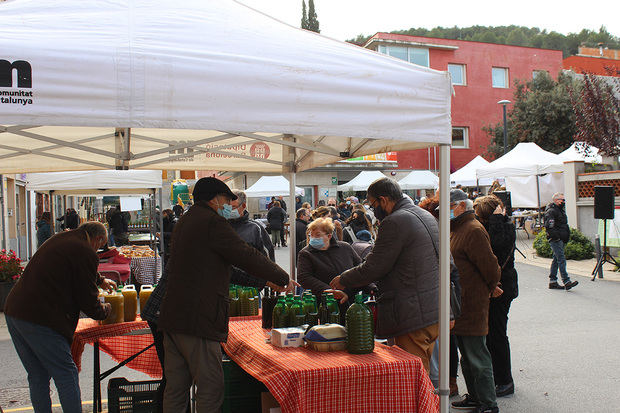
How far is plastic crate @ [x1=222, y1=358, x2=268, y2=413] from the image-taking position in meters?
4.05

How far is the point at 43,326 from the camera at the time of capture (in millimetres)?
3895

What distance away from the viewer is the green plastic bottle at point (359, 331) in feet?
11.9

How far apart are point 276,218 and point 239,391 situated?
18149mm

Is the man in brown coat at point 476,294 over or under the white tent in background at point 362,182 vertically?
under

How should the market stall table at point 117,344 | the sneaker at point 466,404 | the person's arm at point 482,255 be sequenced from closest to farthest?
1. the market stall table at point 117,344
2. the person's arm at point 482,255
3. the sneaker at point 466,404

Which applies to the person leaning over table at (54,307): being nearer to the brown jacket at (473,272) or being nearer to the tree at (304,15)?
the brown jacket at (473,272)

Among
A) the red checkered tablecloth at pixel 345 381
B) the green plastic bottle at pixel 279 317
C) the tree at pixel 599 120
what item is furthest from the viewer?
the tree at pixel 599 120

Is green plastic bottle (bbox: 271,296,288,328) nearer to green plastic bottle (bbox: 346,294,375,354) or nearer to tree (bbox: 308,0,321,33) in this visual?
green plastic bottle (bbox: 346,294,375,354)

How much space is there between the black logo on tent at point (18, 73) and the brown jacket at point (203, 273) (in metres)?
1.24

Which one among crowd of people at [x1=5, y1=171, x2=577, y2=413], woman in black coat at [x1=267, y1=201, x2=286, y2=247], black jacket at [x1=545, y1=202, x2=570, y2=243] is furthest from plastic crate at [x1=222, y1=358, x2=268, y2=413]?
woman in black coat at [x1=267, y1=201, x2=286, y2=247]

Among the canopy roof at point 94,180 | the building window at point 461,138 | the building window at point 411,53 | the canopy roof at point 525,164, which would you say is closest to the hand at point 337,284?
the canopy roof at point 94,180

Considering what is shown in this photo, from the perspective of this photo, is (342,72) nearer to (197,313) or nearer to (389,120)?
(389,120)

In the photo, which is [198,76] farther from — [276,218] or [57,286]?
[276,218]

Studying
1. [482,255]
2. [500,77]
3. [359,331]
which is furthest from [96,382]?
[500,77]
